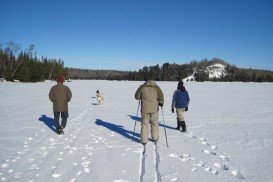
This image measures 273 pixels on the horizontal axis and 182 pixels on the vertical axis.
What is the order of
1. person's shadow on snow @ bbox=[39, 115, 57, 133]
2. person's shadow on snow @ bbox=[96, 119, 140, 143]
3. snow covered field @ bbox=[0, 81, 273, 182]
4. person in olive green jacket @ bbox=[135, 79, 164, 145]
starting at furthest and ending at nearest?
person's shadow on snow @ bbox=[39, 115, 57, 133], person's shadow on snow @ bbox=[96, 119, 140, 143], person in olive green jacket @ bbox=[135, 79, 164, 145], snow covered field @ bbox=[0, 81, 273, 182]

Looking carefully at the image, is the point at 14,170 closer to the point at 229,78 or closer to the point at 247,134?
the point at 247,134

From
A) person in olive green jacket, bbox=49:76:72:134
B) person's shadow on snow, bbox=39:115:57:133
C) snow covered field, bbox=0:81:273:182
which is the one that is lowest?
person's shadow on snow, bbox=39:115:57:133

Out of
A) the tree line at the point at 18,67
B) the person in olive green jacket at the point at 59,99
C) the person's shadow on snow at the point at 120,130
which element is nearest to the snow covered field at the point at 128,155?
the person's shadow on snow at the point at 120,130

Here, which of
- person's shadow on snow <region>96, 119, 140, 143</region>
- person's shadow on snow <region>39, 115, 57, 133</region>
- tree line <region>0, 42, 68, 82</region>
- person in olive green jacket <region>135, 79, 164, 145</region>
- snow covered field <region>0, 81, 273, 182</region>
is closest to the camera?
snow covered field <region>0, 81, 273, 182</region>

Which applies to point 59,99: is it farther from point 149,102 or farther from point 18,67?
point 18,67

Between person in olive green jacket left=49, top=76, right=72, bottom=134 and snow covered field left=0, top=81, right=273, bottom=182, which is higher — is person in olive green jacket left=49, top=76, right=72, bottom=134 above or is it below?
above

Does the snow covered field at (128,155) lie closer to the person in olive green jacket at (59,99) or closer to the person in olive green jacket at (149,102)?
the person in olive green jacket at (149,102)

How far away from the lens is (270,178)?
6.49 m

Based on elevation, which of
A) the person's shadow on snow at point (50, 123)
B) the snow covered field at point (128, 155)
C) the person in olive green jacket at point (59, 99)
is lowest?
the person's shadow on snow at point (50, 123)

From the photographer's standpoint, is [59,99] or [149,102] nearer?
[149,102]

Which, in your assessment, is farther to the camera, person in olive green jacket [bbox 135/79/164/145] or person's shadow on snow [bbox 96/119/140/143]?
person's shadow on snow [bbox 96/119/140/143]

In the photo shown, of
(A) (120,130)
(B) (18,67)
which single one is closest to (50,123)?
(A) (120,130)

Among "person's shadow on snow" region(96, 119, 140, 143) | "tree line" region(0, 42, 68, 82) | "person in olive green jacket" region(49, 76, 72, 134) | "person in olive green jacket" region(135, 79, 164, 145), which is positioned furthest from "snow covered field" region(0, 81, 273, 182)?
"tree line" region(0, 42, 68, 82)

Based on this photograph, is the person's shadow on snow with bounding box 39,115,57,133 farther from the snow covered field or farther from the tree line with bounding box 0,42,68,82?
the tree line with bounding box 0,42,68,82
